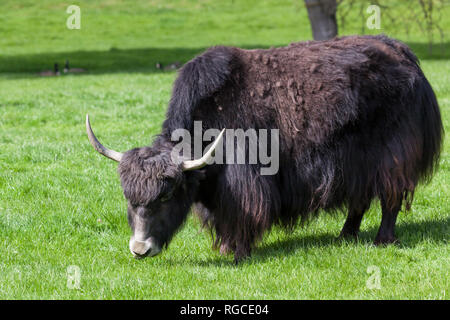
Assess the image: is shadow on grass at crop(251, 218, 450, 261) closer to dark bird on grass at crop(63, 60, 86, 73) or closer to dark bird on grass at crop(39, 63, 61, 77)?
dark bird on grass at crop(39, 63, 61, 77)

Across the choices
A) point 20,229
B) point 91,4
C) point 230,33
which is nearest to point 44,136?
point 20,229

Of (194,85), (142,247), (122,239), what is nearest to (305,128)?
(194,85)

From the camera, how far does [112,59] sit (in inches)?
1070

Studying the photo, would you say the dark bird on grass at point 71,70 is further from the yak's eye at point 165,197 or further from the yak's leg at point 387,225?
the yak's eye at point 165,197

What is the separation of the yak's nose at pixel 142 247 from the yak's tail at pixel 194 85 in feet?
3.42

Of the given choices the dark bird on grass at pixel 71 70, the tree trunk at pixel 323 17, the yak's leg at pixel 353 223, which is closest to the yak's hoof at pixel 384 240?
the yak's leg at pixel 353 223

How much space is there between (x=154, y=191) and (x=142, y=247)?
43cm

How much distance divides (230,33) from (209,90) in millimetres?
30350

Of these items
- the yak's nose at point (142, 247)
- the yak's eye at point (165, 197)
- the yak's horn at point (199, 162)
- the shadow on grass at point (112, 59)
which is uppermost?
the yak's horn at point (199, 162)

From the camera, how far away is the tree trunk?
61.9 feet

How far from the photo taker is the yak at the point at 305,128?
5.67 meters

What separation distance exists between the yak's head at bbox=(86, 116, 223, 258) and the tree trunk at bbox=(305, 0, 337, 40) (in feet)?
47.1

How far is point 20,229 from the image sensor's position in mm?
6348

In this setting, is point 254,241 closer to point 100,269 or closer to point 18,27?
point 100,269
